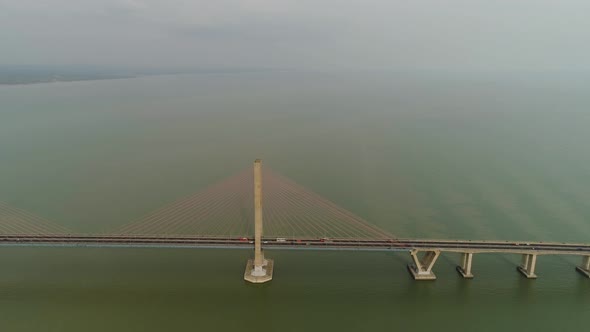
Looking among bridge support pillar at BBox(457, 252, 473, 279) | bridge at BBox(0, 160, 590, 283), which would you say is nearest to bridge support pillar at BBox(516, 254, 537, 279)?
bridge at BBox(0, 160, 590, 283)

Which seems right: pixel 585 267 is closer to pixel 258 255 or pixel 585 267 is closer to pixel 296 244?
pixel 296 244

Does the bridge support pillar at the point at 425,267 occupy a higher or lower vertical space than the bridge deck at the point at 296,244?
lower

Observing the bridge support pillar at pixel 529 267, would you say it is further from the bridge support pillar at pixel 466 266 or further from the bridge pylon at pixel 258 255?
the bridge pylon at pixel 258 255

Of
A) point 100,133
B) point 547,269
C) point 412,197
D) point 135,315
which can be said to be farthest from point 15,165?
point 547,269

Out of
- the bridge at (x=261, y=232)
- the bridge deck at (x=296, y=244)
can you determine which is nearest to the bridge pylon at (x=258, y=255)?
the bridge at (x=261, y=232)

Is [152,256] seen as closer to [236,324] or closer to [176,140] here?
[236,324]

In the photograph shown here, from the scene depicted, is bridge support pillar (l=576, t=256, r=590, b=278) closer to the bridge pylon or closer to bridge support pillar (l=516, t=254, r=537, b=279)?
bridge support pillar (l=516, t=254, r=537, b=279)
